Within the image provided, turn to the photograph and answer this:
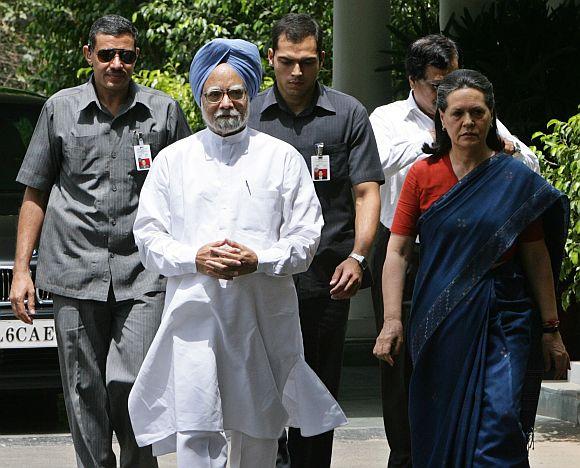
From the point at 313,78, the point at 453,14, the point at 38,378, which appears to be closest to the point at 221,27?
the point at 453,14

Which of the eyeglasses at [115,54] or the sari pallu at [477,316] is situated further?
the eyeglasses at [115,54]

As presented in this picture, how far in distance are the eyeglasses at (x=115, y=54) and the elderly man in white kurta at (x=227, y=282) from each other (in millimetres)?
737

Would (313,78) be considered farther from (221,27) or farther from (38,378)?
(221,27)

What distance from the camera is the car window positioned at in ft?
35.0

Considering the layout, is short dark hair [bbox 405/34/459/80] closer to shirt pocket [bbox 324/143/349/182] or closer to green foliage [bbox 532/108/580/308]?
shirt pocket [bbox 324/143/349/182]

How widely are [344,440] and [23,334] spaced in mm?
1969

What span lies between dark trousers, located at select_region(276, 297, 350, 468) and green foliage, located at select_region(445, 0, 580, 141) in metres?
5.47

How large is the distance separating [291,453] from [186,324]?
124 centimetres

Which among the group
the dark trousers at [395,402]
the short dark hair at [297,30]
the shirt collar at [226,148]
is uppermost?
the short dark hair at [297,30]

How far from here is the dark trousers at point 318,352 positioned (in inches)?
277

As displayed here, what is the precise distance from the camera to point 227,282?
6.12m

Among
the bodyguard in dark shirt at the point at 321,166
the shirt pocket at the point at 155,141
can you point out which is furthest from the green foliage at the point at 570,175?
the shirt pocket at the point at 155,141

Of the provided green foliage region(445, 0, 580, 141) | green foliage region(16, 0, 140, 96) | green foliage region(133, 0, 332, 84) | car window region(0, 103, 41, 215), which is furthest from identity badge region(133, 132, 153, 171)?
green foliage region(16, 0, 140, 96)

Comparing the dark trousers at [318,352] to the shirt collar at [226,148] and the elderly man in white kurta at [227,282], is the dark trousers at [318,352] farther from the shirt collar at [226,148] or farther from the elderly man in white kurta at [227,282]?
the shirt collar at [226,148]
